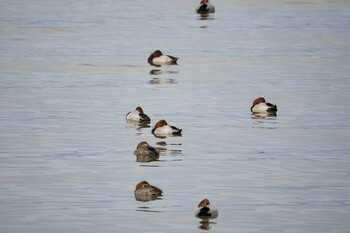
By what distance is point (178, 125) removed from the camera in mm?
36688

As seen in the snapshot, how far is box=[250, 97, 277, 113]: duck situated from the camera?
127ft

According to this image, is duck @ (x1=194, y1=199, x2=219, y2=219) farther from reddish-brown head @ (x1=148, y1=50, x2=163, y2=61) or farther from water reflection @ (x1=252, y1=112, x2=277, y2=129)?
reddish-brown head @ (x1=148, y1=50, x2=163, y2=61)

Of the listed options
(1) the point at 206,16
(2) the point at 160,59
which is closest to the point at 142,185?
(2) the point at 160,59

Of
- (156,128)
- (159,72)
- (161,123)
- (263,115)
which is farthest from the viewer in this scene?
(159,72)

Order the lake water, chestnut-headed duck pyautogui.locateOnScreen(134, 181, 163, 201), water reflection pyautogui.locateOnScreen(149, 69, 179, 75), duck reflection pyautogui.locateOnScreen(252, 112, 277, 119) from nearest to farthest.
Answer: the lake water → chestnut-headed duck pyautogui.locateOnScreen(134, 181, 163, 201) → duck reflection pyautogui.locateOnScreen(252, 112, 277, 119) → water reflection pyautogui.locateOnScreen(149, 69, 179, 75)

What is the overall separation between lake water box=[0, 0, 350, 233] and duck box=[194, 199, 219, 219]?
0.22 meters

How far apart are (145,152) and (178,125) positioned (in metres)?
6.21

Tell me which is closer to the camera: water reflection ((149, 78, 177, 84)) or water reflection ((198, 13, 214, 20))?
water reflection ((149, 78, 177, 84))

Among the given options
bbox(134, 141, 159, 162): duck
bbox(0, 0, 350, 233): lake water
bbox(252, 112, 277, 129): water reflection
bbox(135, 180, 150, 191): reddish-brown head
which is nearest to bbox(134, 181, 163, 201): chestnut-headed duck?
bbox(135, 180, 150, 191): reddish-brown head

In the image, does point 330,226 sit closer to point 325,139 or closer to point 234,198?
point 234,198

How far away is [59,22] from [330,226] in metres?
50.7

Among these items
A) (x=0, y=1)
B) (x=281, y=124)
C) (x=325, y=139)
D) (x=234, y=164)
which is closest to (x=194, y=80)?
(x=281, y=124)

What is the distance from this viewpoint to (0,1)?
88.2 m

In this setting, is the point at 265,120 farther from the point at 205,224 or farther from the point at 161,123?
the point at 205,224
